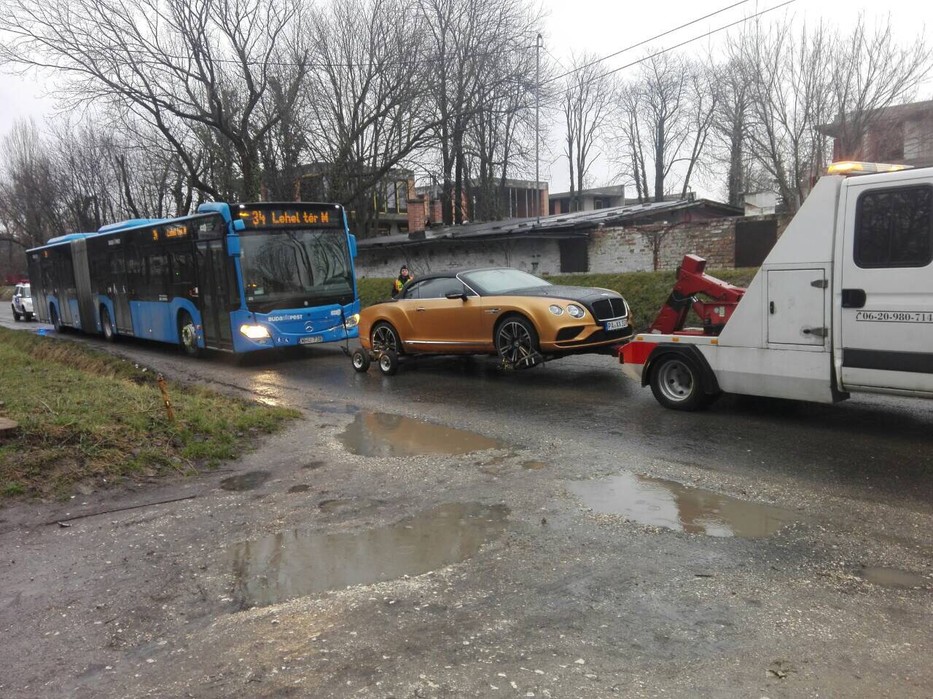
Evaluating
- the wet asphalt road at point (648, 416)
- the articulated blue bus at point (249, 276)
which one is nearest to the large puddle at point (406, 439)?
the wet asphalt road at point (648, 416)

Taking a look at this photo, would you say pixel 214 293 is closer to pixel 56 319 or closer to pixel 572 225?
pixel 572 225

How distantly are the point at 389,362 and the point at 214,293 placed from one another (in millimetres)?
4410

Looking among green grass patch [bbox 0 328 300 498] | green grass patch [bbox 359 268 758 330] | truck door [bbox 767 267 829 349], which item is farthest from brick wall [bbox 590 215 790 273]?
green grass patch [bbox 0 328 300 498]

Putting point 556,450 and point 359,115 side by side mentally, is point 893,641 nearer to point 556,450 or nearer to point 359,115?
point 556,450

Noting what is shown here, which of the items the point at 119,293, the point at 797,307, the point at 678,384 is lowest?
the point at 678,384

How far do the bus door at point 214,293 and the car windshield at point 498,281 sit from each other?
16.6ft

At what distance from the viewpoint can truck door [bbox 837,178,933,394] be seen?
19.1 ft

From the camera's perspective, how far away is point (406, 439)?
7.45m

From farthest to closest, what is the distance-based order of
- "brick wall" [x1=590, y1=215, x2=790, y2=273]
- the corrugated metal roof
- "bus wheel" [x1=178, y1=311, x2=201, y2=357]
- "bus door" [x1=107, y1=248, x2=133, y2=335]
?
the corrugated metal roof < "brick wall" [x1=590, y1=215, x2=790, y2=273] < "bus door" [x1=107, y1=248, x2=133, y2=335] < "bus wheel" [x1=178, y1=311, x2=201, y2=357]

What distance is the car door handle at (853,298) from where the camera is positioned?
6.14 metres

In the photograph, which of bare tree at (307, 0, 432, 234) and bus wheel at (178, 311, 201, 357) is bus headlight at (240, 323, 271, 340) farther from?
bare tree at (307, 0, 432, 234)

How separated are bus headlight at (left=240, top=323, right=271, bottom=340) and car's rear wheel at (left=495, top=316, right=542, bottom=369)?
5.23 m

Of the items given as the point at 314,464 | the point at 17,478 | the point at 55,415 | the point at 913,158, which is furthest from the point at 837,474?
the point at 913,158

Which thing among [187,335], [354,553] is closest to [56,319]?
[187,335]
